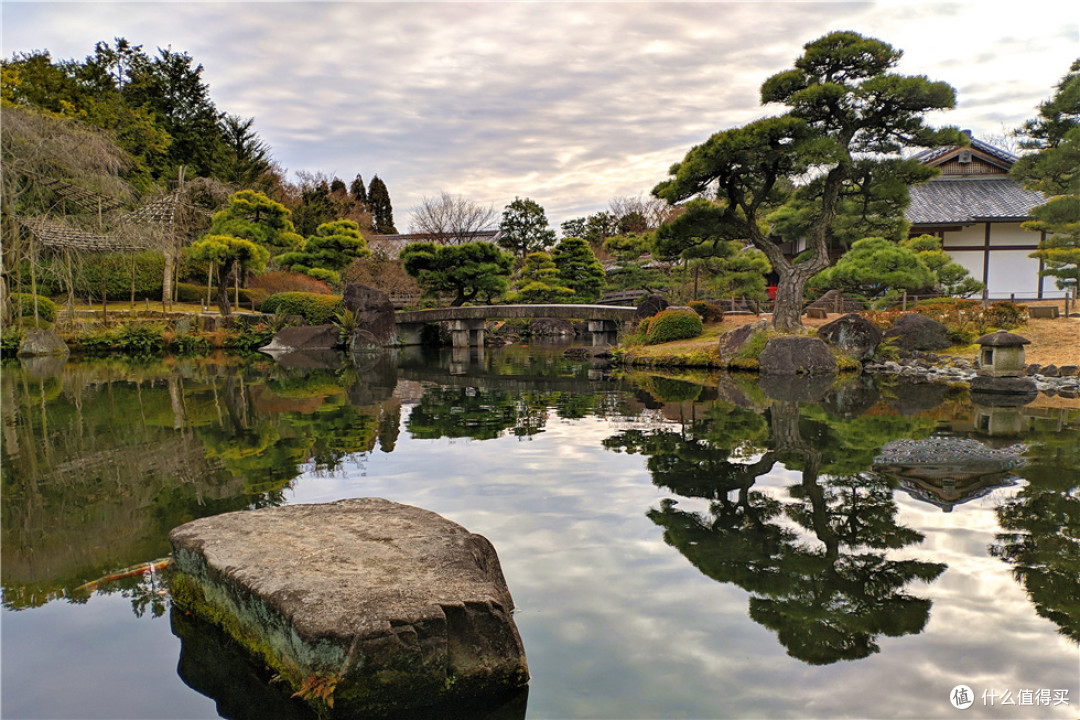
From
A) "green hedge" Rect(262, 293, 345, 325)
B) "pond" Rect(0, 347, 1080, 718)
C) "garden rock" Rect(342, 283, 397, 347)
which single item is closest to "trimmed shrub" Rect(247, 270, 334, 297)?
"green hedge" Rect(262, 293, 345, 325)

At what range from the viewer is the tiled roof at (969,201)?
24609 millimetres

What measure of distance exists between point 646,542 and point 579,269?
2916 centimetres

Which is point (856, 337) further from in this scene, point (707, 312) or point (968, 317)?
point (707, 312)

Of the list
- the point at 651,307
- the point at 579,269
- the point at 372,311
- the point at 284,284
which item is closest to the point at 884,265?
the point at 651,307

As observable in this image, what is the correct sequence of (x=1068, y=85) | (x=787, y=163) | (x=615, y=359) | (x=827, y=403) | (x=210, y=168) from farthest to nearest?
(x=210, y=168) < (x=615, y=359) < (x=787, y=163) < (x=1068, y=85) < (x=827, y=403)

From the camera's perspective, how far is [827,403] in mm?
11711

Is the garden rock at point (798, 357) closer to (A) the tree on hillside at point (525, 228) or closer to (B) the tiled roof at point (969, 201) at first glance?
(B) the tiled roof at point (969, 201)

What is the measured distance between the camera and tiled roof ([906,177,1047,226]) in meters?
24.6

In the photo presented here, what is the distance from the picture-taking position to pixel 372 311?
2661 cm

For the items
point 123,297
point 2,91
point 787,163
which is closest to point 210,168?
point 123,297

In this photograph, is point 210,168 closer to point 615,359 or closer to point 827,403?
point 615,359

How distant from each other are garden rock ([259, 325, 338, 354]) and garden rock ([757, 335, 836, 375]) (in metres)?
16.2

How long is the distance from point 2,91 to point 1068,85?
28217mm

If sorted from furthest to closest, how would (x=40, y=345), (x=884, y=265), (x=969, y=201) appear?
1. (x=969, y=201)
2. (x=40, y=345)
3. (x=884, y=265)
